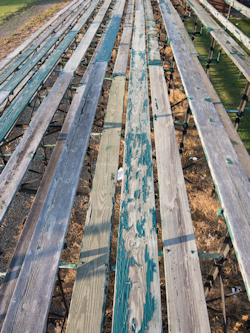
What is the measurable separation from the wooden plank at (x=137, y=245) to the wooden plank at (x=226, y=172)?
0.63m

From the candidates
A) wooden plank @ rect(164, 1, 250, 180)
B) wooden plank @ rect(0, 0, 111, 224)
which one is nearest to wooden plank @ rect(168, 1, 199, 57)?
wooden plank @ rect(164, 1, 250, 180)

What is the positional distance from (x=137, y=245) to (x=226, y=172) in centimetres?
114

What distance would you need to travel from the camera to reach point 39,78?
4.42 metres

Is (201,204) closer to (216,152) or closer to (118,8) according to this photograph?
(216,152)

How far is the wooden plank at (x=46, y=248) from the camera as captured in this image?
160 centimetres

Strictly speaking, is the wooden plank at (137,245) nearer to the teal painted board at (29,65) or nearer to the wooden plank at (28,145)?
the wooden plank at (28,145)

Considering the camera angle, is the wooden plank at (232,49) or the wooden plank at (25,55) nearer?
the wooden plank at (232,49)

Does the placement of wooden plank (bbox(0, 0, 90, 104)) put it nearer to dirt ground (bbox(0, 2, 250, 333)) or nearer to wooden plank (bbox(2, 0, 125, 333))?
dirt ground (bbox(0, 2, 250, 333))

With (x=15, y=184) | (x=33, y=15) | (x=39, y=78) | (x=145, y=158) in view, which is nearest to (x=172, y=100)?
(x=39, y=78)

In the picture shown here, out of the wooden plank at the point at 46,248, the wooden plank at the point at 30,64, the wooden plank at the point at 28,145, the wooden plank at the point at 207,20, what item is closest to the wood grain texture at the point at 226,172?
the wooden plank at the point at 46,248

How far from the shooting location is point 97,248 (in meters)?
2.10

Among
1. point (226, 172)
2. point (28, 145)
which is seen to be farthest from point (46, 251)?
point (226, 172)

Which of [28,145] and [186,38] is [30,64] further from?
[186,38]

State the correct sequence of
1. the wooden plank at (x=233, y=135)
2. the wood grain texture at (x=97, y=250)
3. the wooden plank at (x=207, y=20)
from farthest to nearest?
1. the wooden plank at (x=207, y=20)
2. the wooden plank at (x=233, y=135)
3. the wood grain texture at (x=97, y=250)
